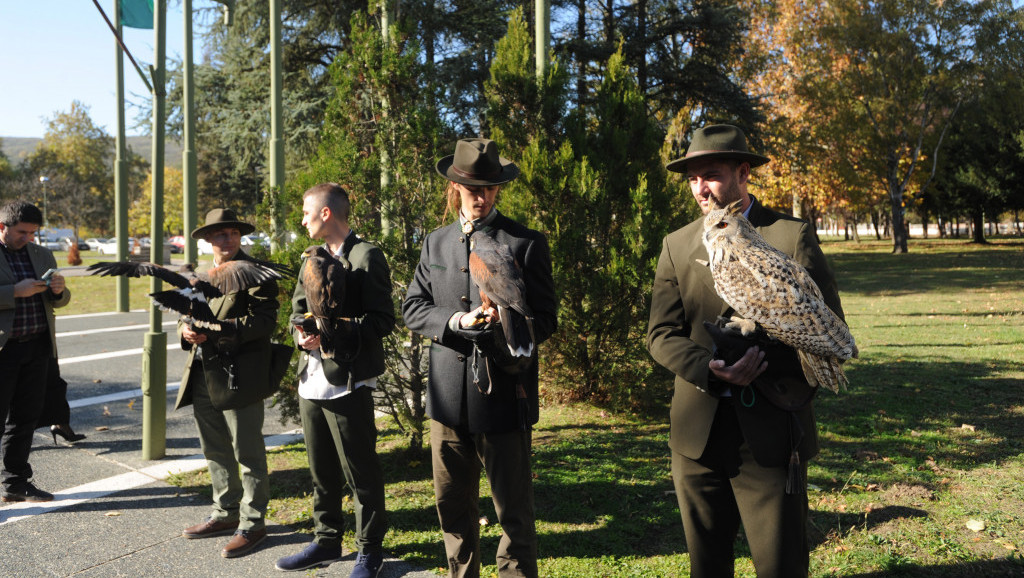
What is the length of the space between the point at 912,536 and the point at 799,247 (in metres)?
2.80

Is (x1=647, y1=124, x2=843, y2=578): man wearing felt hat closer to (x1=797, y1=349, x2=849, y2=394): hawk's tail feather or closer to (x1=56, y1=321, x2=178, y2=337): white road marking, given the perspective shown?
(x1=797, y1=349, x2=849, y2=394): hawk's tail feather

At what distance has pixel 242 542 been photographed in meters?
4.34

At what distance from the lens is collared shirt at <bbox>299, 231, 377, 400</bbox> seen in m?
3.95

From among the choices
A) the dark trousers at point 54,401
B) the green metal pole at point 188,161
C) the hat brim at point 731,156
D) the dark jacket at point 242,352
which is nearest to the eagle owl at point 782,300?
the hat brim at point 731,156

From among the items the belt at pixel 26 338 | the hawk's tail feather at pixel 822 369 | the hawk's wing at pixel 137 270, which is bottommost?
the hawk's tail feather at pixel 822 369

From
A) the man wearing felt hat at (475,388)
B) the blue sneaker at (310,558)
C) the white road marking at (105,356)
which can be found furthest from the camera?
the white road marking at (105,356)

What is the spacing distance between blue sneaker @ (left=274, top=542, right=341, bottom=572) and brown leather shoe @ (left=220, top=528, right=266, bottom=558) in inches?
12.2

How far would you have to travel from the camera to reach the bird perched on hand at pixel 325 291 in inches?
145

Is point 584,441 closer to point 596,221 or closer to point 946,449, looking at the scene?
point 596,221

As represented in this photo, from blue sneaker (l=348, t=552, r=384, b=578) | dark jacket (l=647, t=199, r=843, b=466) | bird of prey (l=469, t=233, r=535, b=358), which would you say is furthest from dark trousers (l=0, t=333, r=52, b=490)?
dark jacket (l=647, t=199, r=843, b=466)

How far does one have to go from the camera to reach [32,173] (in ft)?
222

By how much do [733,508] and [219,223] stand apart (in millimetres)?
3624

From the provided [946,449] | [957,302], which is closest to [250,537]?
[946,449]

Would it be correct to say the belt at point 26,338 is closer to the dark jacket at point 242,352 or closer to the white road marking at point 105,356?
the dark jacket at point 242,352
